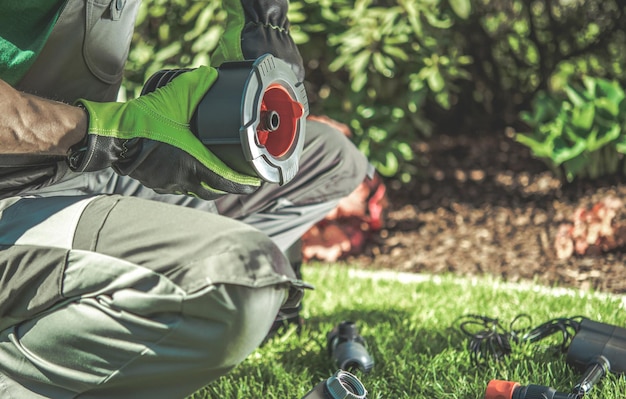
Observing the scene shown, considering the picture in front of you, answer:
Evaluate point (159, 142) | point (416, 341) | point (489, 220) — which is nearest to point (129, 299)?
point (159, 142)

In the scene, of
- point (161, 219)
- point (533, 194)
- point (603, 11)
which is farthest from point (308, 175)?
point (603, 11)

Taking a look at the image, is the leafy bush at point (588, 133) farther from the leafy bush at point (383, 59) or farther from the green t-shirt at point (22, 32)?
the green t-shirt at point (22, 32)

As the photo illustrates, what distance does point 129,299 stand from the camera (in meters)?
1.54

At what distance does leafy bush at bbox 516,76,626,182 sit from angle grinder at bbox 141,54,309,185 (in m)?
2.54

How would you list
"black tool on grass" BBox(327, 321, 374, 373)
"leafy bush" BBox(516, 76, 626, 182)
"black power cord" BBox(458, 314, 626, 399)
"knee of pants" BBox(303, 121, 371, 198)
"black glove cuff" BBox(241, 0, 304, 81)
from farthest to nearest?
1. "leafy bush" BBox(516, 76, 626, 182)
2. "knee of pants" BBox(303, 121, 371, 198)
3. "black tool on grass" BBox(327, 321, 374, 373)
4. "black glove cuff" BBox(241, 0, 304, 81)
5. "black power cord" BBox(458, 314, 626, 399)

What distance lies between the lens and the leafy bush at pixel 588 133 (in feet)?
13.0

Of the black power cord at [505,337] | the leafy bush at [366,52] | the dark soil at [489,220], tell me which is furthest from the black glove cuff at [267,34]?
the leafy bush at [366,52]

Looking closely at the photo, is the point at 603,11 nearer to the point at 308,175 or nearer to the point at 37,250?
the point at 308,175

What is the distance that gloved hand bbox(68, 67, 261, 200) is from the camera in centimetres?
162

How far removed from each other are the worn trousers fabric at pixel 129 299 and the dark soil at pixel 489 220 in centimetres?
217

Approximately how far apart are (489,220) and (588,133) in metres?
0.68

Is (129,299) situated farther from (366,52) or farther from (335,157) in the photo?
(366,52)

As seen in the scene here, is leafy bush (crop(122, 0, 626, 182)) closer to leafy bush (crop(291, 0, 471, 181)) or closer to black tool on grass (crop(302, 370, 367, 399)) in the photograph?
leafy bush (crop(291, 0, 471, 181))

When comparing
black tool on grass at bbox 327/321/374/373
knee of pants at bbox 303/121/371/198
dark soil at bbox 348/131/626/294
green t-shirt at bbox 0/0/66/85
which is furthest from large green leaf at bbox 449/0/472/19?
green t-shirt at bbox 0/0/66/85
